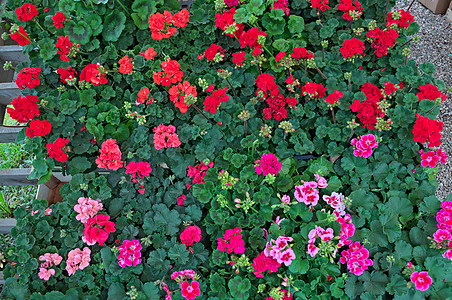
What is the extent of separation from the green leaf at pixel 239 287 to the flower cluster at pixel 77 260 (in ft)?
2.89

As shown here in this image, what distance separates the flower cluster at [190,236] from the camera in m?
1.96

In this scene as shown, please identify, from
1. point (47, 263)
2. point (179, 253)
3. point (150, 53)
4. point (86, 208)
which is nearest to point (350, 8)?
point (150, 53)

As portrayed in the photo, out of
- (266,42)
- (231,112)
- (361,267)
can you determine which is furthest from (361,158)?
(266,42)

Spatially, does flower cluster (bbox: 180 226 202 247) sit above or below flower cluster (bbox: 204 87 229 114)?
below

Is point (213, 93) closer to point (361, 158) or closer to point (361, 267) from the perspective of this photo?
point (361, 158)

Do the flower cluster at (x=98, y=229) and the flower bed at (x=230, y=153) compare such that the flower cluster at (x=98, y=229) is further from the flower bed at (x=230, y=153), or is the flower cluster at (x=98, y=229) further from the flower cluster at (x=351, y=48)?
the flower cluster at (x=351, y=48)

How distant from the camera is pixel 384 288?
1854 mm

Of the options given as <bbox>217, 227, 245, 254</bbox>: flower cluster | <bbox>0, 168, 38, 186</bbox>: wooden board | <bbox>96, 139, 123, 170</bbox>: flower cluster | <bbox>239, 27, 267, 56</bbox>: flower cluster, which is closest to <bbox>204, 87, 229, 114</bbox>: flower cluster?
<bbox>239, 27, 267, 56</bbox>: flower cluster

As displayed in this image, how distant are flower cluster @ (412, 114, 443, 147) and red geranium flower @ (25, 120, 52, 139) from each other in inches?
92.2

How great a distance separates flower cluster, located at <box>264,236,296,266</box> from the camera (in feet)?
6.00

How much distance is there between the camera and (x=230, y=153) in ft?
7.13

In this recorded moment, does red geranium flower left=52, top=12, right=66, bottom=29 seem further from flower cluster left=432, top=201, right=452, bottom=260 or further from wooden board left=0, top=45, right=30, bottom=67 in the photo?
flower cluster left=432, top=201, right=452, bottom=260

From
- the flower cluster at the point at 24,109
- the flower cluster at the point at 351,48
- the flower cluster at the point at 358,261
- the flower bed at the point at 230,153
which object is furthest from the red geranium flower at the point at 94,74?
the flower cluster at the point at 358,261

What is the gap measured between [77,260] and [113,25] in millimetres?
1672
